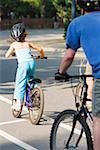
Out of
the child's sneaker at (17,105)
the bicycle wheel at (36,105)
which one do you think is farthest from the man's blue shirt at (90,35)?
the child's sneaker at (17,105)

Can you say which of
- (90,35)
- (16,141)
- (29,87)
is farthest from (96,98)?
(29,87)

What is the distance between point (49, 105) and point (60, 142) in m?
3.70

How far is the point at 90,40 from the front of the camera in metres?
3.81

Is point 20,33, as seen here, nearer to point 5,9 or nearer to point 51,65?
point 51,65

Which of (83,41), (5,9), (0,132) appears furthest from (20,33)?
(5,9)

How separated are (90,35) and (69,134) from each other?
4.01 ft

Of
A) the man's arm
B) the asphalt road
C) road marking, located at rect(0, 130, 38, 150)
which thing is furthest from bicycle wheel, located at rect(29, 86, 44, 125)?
the man's arm

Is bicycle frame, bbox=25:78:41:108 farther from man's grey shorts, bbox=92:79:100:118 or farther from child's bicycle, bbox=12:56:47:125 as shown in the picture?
man's grey shorts, bbox=92:79:100:118

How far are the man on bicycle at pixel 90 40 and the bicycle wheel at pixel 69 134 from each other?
25cm

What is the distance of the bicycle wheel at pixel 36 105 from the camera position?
676 centimetres

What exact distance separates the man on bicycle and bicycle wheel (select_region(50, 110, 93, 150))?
25cm

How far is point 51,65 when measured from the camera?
1570cm

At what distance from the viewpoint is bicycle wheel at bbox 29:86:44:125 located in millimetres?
6762

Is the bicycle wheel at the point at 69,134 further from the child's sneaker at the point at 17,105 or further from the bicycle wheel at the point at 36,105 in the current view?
the child's sneaker at the point at 17,105
